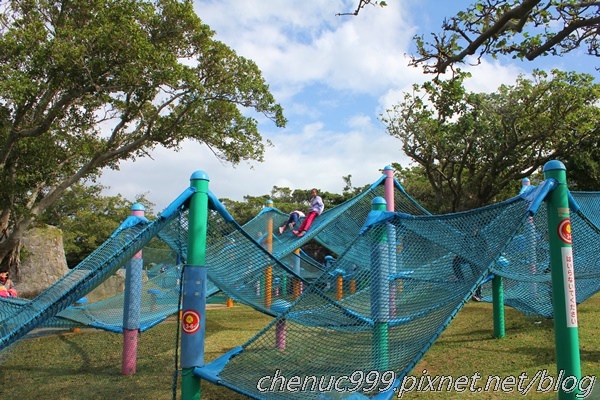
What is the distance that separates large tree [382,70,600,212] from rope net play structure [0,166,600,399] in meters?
9.97

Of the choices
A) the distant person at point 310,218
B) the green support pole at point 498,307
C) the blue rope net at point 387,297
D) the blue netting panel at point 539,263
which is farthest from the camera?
the distant person at point 310,218

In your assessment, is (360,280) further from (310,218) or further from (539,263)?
(310,218)

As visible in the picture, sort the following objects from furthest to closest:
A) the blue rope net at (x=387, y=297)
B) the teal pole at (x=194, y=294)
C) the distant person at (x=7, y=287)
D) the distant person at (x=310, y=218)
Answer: the distant person at (x=310, y=218), the distant person at (x=7, y=287), the teal pole at (x=194, y=294), the blue rope net at (x=387, y=297)

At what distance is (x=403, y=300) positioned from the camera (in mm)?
3387

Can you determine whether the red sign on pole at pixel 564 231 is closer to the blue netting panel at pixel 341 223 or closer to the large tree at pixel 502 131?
the blue netting panel at pixel 341 223

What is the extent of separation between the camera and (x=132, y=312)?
514 centimetres

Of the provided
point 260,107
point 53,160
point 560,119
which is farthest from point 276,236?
point 560,119

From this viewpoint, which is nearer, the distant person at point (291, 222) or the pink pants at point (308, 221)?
Result: the pink pants at point (308, 221)

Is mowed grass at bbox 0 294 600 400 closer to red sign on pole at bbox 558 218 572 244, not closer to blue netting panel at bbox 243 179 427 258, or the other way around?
red sign on pole at bbox 558 218 572 244

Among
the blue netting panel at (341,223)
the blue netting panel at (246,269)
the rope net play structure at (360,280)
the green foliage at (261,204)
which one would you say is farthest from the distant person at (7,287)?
the green foliage at (261,204)

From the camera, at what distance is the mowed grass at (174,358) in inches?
175

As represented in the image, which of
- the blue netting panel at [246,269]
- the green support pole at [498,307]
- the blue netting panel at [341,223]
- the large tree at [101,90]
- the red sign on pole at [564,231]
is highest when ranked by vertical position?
the large tree at [101,90]

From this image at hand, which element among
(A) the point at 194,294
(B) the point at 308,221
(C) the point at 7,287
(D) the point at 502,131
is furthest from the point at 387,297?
(D) the point at 502,131

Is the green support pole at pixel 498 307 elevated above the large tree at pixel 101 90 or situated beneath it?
situated beneath
